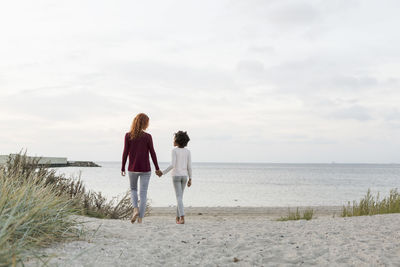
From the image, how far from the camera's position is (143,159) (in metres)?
8.38

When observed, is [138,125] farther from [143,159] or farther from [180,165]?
[180,165]

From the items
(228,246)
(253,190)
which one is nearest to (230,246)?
(228,246)

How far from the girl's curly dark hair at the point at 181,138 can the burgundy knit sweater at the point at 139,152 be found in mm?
557

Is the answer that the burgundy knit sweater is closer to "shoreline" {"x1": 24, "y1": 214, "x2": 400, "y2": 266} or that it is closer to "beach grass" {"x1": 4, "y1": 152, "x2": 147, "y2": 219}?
"shoreline" {"x1": 24, "y1": 214, "x2": 400, "y2": 266}

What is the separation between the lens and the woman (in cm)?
834

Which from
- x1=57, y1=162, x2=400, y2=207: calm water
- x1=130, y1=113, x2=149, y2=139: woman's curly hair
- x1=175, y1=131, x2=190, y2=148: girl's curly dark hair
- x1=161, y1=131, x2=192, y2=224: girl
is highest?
x1=130, y1=113, x2=149, y2=139: woman's curly hair

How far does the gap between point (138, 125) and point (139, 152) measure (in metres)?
0.57

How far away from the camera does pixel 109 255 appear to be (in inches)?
218

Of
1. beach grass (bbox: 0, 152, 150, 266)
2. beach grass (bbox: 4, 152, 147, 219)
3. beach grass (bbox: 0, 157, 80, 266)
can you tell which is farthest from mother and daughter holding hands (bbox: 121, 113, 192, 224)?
beach grass (bbox: 4, 152, 147, 219)

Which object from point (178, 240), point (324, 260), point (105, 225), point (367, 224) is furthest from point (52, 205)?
point (367, 224)

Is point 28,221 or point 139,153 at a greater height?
point 139,153

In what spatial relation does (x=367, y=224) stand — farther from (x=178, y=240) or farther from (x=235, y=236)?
(x=178, y=240)

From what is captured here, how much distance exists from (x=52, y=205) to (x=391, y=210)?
28.6ft

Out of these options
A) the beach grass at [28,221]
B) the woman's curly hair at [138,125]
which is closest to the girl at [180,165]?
the woman's curly hair at [138,125]
